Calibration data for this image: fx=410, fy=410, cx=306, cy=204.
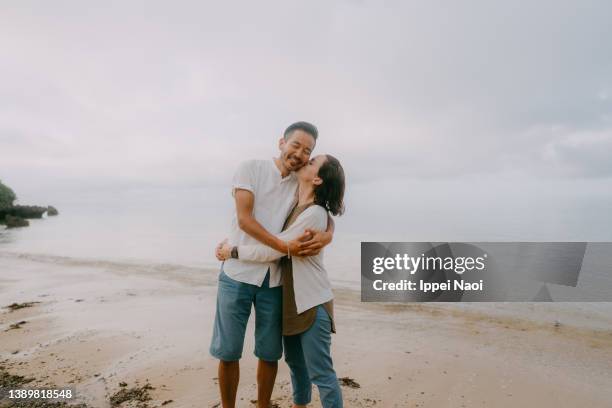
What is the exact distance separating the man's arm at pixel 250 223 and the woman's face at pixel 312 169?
0.40m

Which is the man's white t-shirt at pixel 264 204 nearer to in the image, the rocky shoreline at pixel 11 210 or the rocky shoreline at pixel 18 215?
the rocky shoreline at pixel 18 215

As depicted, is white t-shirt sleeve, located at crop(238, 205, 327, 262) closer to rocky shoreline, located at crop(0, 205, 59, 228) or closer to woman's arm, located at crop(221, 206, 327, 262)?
woman's arm, located at crop(221, 206, 327, 262)

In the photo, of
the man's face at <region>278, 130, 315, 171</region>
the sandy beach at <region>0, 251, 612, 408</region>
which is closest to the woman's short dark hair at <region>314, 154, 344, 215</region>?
the man's face at <region>278, 130, 315, 171</region>

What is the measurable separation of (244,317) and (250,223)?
0.77 metres

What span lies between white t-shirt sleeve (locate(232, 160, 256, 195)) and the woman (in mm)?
356

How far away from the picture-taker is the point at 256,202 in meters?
3.05

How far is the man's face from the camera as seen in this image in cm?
293

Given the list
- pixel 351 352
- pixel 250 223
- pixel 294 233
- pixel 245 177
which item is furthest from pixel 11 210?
pixel 294 233

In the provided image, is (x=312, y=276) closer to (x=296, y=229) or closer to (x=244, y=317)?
(x=296, y=229)

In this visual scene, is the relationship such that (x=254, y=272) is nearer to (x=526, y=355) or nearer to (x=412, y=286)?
(x=526, y=355)

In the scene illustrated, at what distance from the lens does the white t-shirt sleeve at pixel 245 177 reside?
9.62ft

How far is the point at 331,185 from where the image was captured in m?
2.75

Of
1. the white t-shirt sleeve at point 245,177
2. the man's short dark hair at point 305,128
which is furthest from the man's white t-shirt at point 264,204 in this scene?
the man's short dark hair at point 305,128

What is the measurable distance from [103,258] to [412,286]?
1106cm
